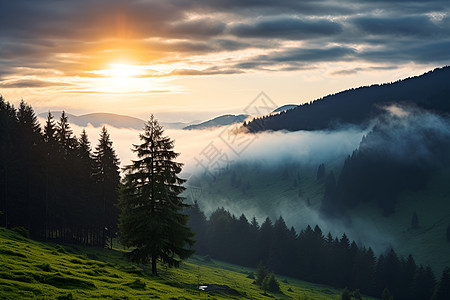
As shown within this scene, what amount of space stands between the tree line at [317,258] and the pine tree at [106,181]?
63.6 metres

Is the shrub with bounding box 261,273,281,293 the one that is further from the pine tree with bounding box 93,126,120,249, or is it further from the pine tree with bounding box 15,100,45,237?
the pine tree with bounding box 15,100,45,237

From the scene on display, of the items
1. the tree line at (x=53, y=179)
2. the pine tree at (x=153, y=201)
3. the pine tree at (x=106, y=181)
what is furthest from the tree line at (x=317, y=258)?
the pine tree at (x=153, y=201)

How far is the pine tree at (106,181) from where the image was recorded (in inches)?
3194

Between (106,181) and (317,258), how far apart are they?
3628 inches

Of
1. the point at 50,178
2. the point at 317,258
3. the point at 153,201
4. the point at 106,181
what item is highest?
the point at 50,178

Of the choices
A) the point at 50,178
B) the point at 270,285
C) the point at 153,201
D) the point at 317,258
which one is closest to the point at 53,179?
the point at 50,178

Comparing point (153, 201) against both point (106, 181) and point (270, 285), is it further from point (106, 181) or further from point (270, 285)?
point (270, 285)

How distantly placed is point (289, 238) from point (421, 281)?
147 ft

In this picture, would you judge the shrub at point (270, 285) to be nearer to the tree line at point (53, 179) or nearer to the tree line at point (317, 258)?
the tree line at point (53, 179)

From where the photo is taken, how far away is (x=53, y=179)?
7650 cm

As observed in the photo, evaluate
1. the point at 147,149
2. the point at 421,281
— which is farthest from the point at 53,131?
the point at 421,281

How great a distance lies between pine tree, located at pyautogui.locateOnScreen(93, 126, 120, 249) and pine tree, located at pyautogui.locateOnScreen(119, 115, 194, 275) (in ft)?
108

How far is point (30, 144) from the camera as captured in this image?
76875mm

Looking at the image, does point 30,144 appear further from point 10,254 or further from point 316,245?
point 316,245
